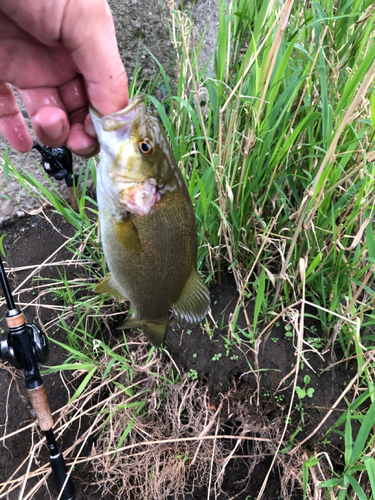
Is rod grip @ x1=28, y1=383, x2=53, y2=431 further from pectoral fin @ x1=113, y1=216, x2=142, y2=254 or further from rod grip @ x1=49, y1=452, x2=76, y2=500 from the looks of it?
pectoral fin @ x1=113, y1=216, x2=142, y2=254

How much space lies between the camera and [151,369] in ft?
5.30

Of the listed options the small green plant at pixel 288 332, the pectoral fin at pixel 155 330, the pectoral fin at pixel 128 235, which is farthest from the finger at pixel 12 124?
the small green plant at pixel 288 332

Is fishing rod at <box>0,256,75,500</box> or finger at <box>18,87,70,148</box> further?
fishing rod at <box>0,256,75,500</box>

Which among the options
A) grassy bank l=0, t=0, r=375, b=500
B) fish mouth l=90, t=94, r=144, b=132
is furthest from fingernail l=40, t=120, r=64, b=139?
grassy bank l=0, t=0, r=375, b=500

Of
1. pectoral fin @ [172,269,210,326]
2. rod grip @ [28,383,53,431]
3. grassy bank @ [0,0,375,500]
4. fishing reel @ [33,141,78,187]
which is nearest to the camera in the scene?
pectoral fin @ [172,269,210,326]

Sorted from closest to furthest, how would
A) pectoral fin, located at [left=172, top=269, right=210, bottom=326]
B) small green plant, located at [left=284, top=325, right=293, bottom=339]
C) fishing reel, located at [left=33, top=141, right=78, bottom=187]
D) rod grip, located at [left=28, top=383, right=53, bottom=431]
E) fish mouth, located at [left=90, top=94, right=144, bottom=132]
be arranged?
fish mouth, located at [left=90, top=94, right=144, bottom=132]
pectoral fin, located at [left=172, top=269, right=210, bottom=326]
rod grip, located at [left=28, top=383, right=53, bottom=431]
small green plant, located at [left=284, top=325, right=293, bottom=339]
fishing reel, located at [left=33, top=141, right=78, bottom=187]

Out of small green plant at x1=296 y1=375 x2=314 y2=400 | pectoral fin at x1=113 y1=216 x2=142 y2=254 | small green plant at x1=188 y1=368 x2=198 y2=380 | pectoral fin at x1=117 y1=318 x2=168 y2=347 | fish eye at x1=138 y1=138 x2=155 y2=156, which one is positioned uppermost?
fish eye at x1=138 y1=138 x2=155 y2=156

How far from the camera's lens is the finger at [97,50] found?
0.94m

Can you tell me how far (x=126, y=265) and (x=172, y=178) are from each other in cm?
30

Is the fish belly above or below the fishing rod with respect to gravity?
above

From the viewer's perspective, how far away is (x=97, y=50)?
0.97 m

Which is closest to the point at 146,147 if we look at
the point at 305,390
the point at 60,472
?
the point at 305,390

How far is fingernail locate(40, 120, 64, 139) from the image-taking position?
110cm

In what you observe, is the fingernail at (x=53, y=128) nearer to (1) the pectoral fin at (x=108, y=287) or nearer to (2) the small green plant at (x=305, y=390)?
(1) the pectoral fin at (x=108, y=287)
